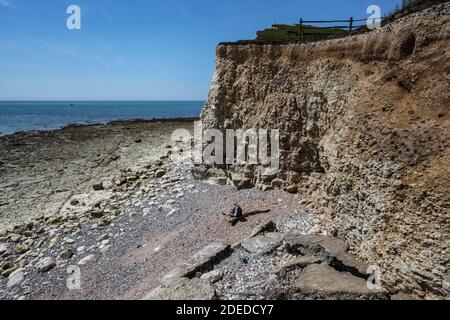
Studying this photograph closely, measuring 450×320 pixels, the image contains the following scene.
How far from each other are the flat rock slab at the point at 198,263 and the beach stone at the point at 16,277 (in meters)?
8.50

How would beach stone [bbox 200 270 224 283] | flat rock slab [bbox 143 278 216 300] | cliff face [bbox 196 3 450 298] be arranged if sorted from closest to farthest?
cliff face [bbox 196 3 450 298], flat rock slab [bbox 143 278 216 300], beach stone [bbox 200 270 224 283]

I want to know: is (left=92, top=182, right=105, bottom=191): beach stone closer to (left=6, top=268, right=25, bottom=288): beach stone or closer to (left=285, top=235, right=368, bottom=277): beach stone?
(left=6, top=268, right=25, bottom=288): beach stone

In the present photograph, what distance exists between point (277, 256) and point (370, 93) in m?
8.03

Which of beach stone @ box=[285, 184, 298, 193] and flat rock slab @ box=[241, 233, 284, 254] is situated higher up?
beach stone @ box=[285, 184, 298, 193]

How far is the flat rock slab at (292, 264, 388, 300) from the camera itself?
8.84 meters

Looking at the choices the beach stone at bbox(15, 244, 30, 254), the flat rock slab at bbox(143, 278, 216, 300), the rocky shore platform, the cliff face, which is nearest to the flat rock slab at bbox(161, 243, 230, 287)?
the flat rock slab at bbox(143, 278, 216, 300)

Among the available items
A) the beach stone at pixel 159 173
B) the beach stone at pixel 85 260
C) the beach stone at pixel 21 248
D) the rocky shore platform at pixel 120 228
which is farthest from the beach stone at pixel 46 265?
the beach stone at pixel 159 173

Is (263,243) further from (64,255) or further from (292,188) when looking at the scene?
(64,255)

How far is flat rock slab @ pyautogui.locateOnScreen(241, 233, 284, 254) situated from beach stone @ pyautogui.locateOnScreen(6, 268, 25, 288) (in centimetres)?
1163

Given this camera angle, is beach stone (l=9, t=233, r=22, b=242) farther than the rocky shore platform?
Yes

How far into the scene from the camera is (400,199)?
1009 cm

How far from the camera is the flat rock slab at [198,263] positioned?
1172 centimetres

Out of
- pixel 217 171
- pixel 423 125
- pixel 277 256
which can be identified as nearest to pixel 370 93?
pixel 423 125

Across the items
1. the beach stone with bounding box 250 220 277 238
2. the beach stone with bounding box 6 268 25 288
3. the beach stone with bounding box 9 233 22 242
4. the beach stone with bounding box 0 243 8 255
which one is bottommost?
the beach stone with bounding box 6 268 25 288
